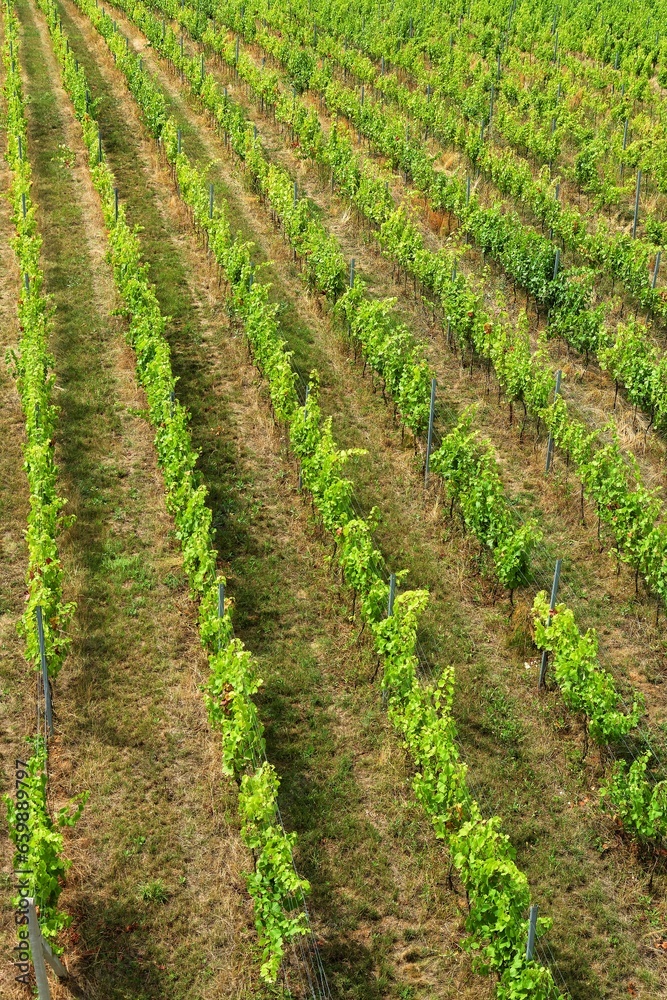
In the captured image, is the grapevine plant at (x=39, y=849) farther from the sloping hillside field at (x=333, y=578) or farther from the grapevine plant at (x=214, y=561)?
the grapevine plant at (x=214, y=561)

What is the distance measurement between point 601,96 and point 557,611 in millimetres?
20178

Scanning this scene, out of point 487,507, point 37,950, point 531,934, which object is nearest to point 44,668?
point 37,950

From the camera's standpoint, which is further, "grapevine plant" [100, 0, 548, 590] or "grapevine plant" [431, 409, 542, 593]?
"grapevine plant" [100, 0, 548, 590]

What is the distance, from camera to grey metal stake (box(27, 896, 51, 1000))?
6.42 meters

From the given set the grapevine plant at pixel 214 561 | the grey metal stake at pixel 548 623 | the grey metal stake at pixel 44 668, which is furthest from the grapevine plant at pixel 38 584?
the grey metal stake at pixel 548 623

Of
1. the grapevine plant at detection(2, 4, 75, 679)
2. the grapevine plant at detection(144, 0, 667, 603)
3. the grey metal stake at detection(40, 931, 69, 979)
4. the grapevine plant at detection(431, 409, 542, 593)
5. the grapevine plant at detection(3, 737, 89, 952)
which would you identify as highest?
A: the grapevine plant at detection(144, 0, 667, 603)

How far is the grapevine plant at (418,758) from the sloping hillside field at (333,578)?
43 mm

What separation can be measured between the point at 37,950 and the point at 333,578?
5791 millimetres

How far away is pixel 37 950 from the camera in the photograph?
659 cm

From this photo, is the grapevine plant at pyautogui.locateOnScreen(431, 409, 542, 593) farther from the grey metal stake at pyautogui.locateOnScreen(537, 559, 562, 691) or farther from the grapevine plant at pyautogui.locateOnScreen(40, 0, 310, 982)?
the grapevine plant at pyautogui.locateOnScreen(40, 0, 310, 982)

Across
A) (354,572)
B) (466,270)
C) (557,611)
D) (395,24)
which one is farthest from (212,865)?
(395,24)

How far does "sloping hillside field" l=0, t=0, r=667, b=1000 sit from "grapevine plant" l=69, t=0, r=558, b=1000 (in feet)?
0.14

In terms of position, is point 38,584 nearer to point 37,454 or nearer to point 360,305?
point 37,454

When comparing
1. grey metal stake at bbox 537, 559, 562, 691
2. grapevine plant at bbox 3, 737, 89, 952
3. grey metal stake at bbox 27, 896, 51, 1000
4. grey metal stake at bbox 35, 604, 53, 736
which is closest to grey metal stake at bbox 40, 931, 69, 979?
grapevine plant at bbox 3, 737, 89, 952
